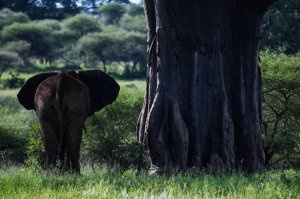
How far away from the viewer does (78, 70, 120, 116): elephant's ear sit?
1070 centimetres

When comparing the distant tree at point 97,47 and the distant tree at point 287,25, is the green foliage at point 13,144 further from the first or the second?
the distant tree at point 97,47

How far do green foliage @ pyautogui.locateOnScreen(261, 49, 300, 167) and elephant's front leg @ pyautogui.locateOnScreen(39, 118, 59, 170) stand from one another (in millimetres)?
9878

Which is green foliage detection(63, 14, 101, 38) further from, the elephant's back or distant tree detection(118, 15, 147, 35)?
the elephant's back

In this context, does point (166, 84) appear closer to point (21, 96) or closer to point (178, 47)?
point (178, 47)

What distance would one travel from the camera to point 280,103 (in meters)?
19.8

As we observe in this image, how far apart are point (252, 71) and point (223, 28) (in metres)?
0.99

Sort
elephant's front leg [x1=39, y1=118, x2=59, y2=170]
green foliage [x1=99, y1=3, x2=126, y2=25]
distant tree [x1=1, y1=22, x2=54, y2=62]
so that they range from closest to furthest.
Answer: elephant's front leg [x1=39, y1=118, x2=59, y2=170], distant tree [x1=1, y1=22, x2=54, y2=62], green foliage [x1=99, y1=3, x2=126, y2=25]

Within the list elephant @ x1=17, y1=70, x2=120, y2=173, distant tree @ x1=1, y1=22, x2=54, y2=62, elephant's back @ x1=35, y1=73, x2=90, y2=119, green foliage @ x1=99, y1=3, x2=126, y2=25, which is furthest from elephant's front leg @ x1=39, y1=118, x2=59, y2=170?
green foliage @ x1=99, y1=3, x2=126, y2=25

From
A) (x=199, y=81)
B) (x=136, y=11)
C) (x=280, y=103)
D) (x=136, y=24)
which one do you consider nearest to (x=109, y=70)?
(x=136, y=24)

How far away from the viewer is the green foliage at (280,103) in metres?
18.9

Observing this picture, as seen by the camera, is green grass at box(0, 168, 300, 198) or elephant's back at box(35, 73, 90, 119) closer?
green grass at box(0, 168, 300, 198)

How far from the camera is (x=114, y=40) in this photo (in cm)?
7112

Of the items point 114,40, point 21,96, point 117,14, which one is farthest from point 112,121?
point 117,14

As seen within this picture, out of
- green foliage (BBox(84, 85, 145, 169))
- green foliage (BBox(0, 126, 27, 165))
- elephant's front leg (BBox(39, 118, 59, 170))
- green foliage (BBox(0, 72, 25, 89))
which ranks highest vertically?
elephant's front leg (BBox(39, 118, 59, 170))
